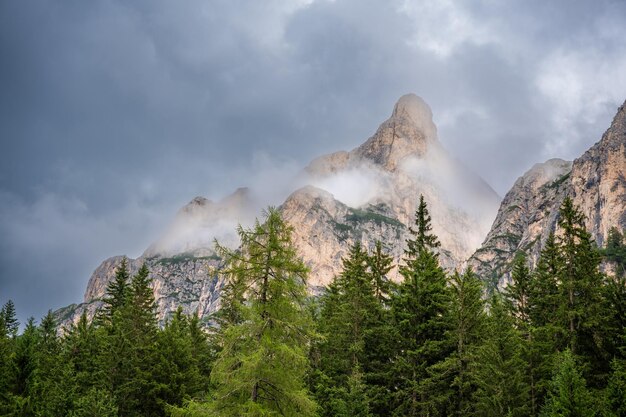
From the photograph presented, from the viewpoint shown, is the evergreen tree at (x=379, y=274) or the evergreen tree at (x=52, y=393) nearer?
the evergreen tree at (x=52, y=393)

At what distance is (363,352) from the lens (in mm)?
30625

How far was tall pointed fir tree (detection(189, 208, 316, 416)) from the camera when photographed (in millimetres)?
15820

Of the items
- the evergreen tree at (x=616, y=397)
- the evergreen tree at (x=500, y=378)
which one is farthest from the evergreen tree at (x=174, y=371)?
the evergreen tree at (x=616, y=397)

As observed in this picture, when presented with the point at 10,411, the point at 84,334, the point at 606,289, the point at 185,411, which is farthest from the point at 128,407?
the point at 606,289

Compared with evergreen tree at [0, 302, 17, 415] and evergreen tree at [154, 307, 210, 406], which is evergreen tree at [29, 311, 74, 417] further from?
evergreen tree at [154, 307, 210, 406]

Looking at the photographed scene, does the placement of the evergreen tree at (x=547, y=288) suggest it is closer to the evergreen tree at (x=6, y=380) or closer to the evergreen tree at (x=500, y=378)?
the evergreen tree at (x=500, y=378)

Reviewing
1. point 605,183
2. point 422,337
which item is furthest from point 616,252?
point 422,337

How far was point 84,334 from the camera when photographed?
38.6 metres

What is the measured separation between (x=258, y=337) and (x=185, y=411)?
340cm

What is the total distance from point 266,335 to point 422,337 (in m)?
14.0

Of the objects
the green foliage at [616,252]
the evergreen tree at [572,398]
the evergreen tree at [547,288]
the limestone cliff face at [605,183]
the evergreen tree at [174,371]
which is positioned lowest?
the evergreen tree at [572,398]

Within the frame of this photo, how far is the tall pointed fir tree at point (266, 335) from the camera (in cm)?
1582

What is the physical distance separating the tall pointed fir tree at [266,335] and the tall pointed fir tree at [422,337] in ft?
35.5

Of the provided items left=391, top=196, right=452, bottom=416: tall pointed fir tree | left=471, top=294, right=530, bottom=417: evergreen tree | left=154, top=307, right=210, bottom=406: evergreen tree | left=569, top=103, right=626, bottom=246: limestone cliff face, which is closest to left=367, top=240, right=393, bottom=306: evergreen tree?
left=391, top=196, right=452, bottom=416: tall pointed fir tree
